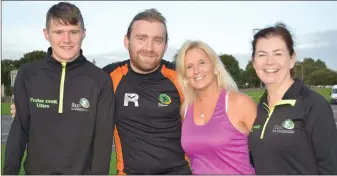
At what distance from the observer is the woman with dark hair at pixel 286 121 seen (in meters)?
3.23

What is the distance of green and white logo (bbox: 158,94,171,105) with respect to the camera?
14.5 feet

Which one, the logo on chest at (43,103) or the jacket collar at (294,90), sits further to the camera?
the logo on chest at (43,103)

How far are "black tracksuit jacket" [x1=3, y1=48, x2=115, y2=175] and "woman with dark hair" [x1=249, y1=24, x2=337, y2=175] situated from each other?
1.50 m

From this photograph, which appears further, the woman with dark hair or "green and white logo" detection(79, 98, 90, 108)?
"green and white logo" detection(79, 98, 90, 108)

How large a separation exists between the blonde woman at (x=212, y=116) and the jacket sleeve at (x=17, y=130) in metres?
1.62

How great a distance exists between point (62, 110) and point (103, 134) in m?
0.47

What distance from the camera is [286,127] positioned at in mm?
3316

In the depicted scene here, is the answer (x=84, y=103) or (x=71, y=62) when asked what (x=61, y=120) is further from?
(x=71, y=62)

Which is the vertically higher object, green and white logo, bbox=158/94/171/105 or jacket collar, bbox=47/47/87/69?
jacket collar, bbox=47/47/87/69

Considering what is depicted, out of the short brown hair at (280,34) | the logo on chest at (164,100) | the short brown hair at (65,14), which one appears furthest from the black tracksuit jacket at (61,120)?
the short brown hair at (280,34)

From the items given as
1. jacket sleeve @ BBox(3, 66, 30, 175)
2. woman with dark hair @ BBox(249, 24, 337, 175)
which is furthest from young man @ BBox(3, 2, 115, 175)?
woman with dark hair @ BBox(249, 24, 337, 175)

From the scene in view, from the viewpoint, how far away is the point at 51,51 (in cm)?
392

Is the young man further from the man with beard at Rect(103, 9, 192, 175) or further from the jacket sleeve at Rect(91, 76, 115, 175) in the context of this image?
the man with beard at Rect(103, 9, 192, 175)

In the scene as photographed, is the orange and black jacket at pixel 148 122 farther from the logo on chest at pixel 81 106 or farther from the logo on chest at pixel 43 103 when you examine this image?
the logo on chest at pixel 43 103
